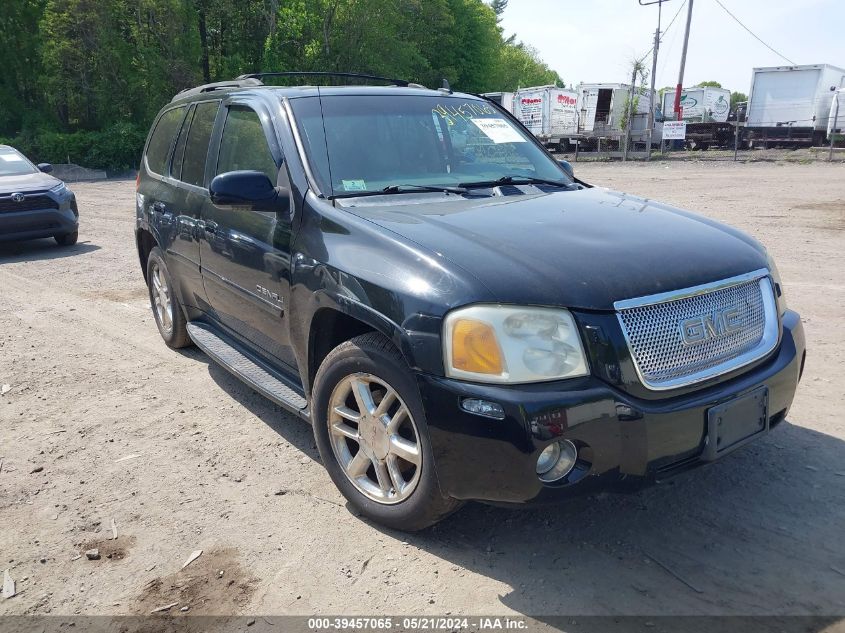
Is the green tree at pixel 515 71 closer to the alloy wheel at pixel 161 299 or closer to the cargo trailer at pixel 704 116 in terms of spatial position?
the cargo trailer at pixel 704 116

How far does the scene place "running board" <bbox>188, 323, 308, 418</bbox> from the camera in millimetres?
3570

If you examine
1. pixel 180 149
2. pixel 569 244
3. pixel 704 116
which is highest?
pixel 704 116

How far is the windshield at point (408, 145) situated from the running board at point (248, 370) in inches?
41.8

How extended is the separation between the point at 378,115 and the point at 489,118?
0.85m

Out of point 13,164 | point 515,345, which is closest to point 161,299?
point 515,345

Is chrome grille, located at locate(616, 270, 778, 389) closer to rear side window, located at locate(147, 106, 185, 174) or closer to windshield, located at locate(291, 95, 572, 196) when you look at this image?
windshield, located at locate(291, 95, 572, 196)

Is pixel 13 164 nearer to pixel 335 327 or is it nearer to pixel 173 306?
pixel 173 306

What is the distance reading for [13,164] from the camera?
1136cm

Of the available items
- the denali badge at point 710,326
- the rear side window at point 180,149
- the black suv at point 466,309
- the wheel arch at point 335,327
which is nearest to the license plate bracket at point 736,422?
the black suv at point 466,309

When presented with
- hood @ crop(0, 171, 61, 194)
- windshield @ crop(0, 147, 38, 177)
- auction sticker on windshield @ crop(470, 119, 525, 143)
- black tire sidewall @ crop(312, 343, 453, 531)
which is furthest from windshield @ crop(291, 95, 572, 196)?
windshield @ crop(0, 147, 38, 177)

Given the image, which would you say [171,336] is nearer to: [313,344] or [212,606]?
[313,344]

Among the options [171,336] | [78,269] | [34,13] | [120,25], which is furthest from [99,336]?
[34,13]

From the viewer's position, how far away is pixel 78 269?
927 centimetres

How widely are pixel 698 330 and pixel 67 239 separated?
421 inches
